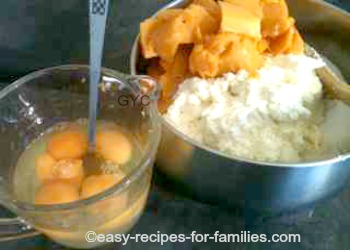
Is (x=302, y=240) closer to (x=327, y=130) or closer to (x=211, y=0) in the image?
(x=327, y=130)

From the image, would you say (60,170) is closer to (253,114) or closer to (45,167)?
(45,167)

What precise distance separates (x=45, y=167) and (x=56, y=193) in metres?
0.05

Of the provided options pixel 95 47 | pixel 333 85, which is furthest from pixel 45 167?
pixel 333 85

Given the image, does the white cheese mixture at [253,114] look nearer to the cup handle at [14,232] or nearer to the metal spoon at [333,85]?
the metal spoon at [333,85]

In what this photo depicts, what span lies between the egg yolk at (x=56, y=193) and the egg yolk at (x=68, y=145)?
0.04 meters

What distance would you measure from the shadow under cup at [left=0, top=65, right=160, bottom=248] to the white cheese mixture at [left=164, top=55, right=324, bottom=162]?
43 millimetres

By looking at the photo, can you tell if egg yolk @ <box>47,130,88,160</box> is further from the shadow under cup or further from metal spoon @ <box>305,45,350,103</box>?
metal spoon @ <box>305,45,350,103</box>

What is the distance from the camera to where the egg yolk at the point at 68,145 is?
54 cm

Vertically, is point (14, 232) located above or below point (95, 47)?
below

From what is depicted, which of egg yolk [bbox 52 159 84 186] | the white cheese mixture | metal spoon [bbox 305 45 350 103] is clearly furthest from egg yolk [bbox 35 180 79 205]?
metal spoon [bbox 305 45 350 103]

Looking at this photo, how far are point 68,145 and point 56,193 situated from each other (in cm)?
7

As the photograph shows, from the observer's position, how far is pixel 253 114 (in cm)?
55

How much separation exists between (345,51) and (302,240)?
257mm

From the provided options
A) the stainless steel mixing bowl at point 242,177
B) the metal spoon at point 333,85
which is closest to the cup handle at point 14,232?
the stainless steel mixing bowl at point 242,177
